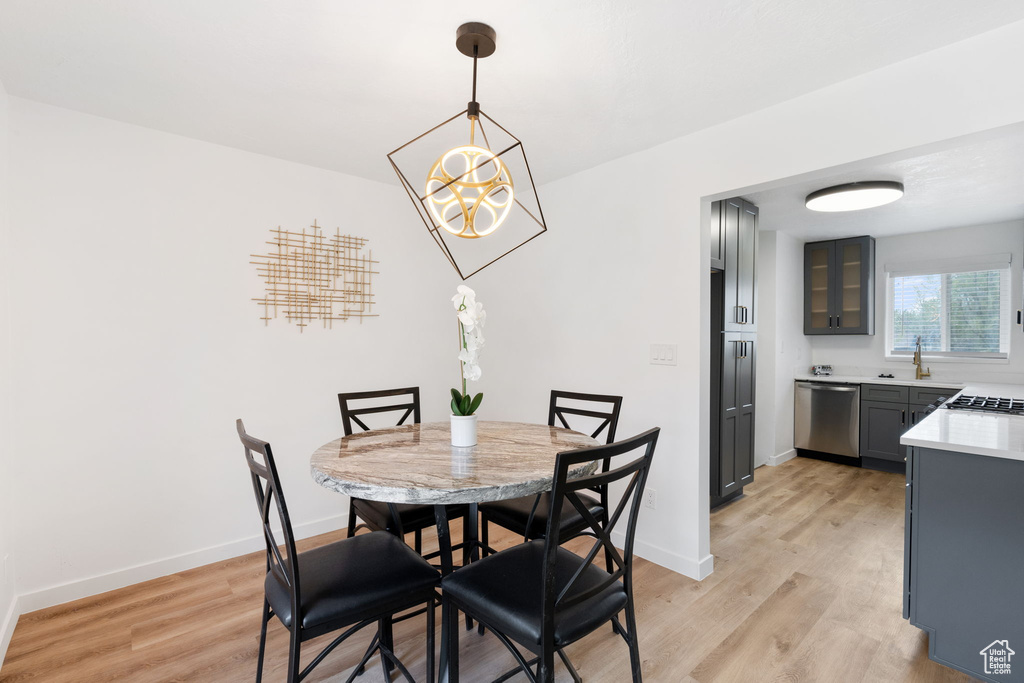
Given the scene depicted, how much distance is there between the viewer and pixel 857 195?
3.25 meters

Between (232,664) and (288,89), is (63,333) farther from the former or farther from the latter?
(232,664)

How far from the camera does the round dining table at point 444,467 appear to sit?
4.43 ft

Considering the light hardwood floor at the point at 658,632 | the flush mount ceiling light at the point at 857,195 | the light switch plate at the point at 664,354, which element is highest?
the flush mount ceiling light at the point at 857,195

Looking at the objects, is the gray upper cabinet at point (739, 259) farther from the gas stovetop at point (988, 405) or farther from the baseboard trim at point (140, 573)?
the baseboard trim at point (140, 573)

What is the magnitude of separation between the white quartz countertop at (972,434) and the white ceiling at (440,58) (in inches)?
59.0

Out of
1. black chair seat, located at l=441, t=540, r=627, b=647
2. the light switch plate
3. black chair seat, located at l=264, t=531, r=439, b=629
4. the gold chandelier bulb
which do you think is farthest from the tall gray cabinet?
black chair seat, located at l=264, t=531, r=439, b=629

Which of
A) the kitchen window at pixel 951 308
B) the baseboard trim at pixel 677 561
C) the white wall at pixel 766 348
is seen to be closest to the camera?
the baseboard trim at pixel 677 561

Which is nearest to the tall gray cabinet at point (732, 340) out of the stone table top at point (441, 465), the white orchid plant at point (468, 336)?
the stone table top at point (441, 465)

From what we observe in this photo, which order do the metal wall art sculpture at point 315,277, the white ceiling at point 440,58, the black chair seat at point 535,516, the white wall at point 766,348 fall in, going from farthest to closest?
the white wall at point 766,348 < the metal wall art sculpture at point 315,277 < the black chair seat at point 535,516 < the white ceiling at point 440,58

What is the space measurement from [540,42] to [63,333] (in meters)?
2.61

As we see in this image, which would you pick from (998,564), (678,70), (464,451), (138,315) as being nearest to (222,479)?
(138,315)

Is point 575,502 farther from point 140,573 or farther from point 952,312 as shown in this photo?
point 952,312

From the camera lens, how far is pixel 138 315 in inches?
99.2

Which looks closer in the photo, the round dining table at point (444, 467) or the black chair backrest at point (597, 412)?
the round dining table at point (444, 467)
